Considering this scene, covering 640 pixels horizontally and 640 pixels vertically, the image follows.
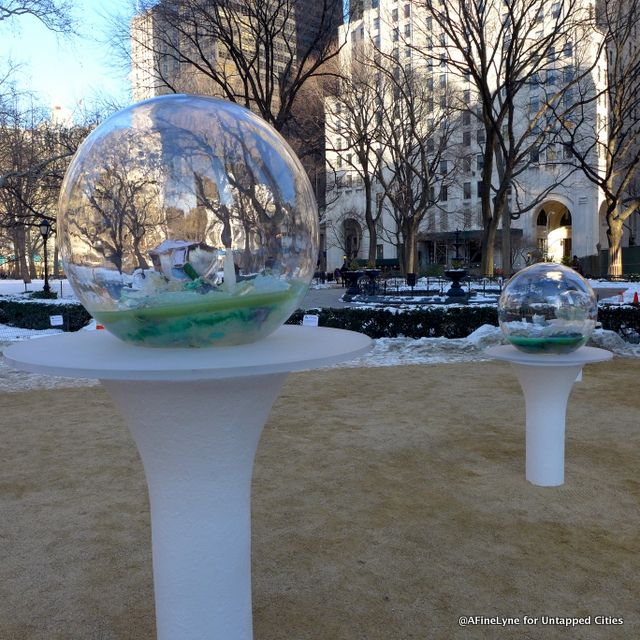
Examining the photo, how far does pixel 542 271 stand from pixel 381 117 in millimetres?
27127

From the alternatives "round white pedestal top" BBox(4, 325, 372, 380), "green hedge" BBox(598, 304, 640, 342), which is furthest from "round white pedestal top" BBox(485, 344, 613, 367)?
"green hedge" BBox(598, 304, 640, 342)

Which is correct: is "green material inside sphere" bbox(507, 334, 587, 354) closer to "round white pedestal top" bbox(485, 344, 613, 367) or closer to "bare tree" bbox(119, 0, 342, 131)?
"round white pedestal top" bbox(485, 344, 613, 367)

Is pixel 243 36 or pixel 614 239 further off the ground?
pixel 243 36

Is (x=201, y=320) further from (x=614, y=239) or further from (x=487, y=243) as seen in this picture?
(x=614, y=239)

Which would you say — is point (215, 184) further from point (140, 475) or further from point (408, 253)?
point (408, 253)

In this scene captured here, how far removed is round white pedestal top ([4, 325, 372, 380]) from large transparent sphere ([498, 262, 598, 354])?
2.83 meters

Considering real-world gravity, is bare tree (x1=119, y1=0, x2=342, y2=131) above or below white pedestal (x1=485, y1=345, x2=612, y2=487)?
above

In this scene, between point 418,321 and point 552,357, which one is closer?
point 552,357

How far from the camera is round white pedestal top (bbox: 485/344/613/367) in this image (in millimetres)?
4539

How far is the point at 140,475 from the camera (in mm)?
5309

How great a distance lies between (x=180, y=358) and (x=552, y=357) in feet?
11.8

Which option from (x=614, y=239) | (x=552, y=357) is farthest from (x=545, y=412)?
(x=614, y=239)

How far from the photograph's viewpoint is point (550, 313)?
189 inches

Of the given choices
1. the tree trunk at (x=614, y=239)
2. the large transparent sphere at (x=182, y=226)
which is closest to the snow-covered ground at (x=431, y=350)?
the large transparent sphere at (x=182, y=226)
